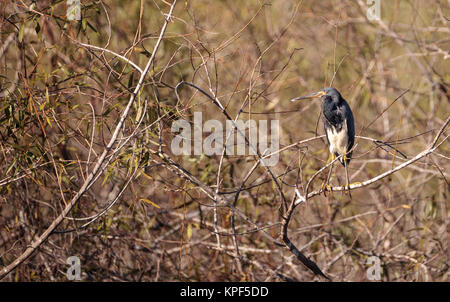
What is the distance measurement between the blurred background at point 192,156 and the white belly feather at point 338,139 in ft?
0.60

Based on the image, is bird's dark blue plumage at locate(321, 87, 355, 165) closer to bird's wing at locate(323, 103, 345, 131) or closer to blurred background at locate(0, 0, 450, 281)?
bird's wing at locate(323, 103, 345, 131)

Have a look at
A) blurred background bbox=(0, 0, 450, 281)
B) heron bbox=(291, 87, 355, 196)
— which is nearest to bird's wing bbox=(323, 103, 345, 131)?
heron bbox=(291, 87, 355, 196)

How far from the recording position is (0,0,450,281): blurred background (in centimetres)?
250

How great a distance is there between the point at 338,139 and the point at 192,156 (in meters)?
0.98

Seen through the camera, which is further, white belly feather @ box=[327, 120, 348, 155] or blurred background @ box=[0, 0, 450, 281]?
white belly feather @ box=[327, 120, 348, 155]

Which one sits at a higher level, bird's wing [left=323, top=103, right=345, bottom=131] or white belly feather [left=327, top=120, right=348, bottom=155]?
bird's wing [left=323, top=103, right=345, bottom=131]

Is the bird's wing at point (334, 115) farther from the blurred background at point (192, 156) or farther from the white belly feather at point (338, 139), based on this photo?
the blurred background at point (192, 156)

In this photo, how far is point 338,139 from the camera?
10.8 ft

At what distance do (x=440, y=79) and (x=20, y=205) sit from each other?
2.95m

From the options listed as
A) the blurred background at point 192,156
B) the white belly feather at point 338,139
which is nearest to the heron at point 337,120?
the white belly feather at point 338,139

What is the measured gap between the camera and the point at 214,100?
2.25 meters

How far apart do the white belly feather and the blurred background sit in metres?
0.18
